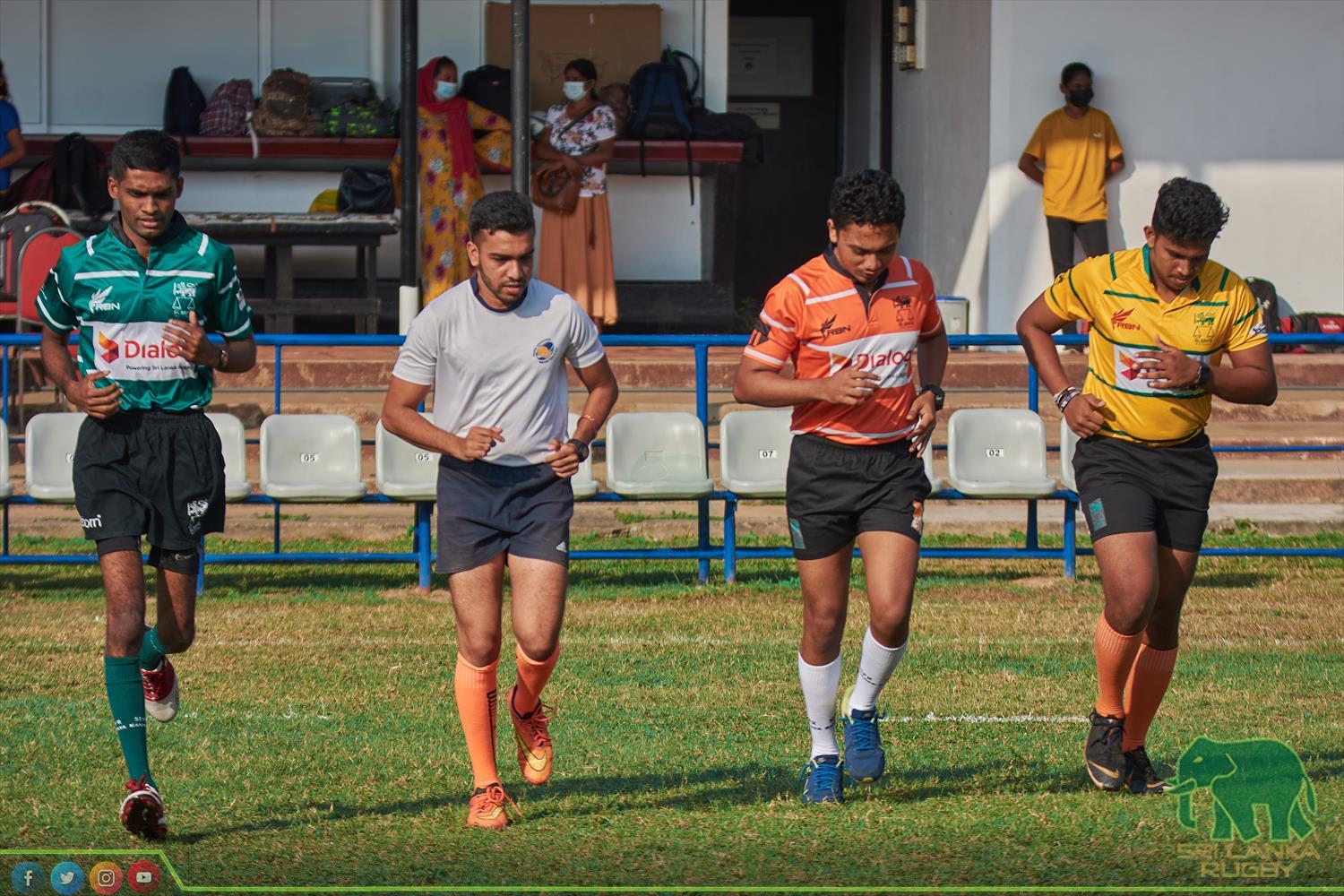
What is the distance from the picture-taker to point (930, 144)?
1655 centimetres

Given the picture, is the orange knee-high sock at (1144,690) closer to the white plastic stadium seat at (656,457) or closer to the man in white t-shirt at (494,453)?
the man in white t-shirt at (494,453)

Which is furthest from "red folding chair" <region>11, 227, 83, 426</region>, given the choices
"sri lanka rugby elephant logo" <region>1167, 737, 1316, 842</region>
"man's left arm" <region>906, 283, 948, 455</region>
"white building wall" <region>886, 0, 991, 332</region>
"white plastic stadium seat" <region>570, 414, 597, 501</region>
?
"sri lanka rugby elephant logo" <region>1167, 737, 1316, 842</region>

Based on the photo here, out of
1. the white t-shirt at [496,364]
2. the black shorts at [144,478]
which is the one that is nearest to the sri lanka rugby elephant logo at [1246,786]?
the white t-shirt at [496,364]

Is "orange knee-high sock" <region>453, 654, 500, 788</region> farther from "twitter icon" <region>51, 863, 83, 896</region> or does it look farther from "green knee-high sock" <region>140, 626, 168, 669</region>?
"twitter icon" <region>51, 863, 83, 896</region>

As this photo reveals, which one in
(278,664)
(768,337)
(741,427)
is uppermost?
(768,337)

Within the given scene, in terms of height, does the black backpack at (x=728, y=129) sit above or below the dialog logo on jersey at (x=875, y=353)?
above

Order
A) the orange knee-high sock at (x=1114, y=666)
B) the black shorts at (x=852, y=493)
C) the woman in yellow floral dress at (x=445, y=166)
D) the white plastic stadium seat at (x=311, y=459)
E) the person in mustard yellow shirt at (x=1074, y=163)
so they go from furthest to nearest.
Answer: the woman in yellow floral dress at (x=445, y=166) < the person in mustard yellow shirt at (x=1074, y=163) < the white plastic stadium seat at (x=311, y=459) < the orange knee-high sock at (x=1114, y=666) < the black shorts at (x=852, y=493)

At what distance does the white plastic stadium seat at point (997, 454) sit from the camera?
1002 centimetres

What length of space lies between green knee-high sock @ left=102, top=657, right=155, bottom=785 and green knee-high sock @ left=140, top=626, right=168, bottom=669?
0.27m

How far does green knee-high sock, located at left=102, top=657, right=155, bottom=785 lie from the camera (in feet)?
16.8

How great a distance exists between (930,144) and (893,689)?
10072 millimetres

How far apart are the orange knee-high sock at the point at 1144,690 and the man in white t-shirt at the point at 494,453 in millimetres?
1899

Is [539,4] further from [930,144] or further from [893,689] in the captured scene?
[893,689]

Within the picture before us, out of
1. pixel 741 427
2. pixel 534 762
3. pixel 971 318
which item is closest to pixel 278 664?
pixel 534 762
